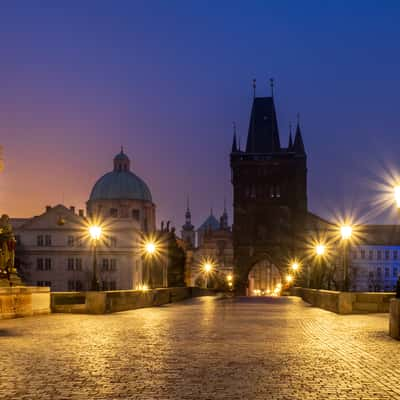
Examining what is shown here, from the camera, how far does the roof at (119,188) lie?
128 meters

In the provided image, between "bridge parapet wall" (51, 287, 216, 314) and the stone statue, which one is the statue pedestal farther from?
"bridge parapet wall" (51, 287, 216, 314)

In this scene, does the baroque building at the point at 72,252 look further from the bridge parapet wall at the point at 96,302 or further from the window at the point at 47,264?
the bridge parapet wall at the point at 96,302

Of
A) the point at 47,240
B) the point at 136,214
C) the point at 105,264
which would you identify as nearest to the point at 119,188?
the point at 136,214

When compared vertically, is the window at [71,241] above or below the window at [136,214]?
below

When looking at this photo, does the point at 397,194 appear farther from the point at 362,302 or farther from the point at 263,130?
the point at 263,130

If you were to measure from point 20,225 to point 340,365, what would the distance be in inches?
3553

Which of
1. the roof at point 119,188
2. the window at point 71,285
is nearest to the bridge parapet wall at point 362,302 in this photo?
the window at point 71,285

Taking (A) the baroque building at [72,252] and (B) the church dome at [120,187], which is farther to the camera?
(B) the church dome at [120,187]

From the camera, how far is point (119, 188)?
5039 inches

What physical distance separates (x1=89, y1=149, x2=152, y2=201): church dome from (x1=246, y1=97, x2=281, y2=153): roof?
23555 mm

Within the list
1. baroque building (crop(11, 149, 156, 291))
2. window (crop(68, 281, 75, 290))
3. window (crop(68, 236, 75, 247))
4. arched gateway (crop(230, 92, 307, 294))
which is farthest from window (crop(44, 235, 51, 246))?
arched gateway (crop(230, 92, 307, 294))

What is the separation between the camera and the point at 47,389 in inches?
361

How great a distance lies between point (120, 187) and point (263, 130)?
28151mm

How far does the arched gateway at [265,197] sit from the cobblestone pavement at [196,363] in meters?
92.2
